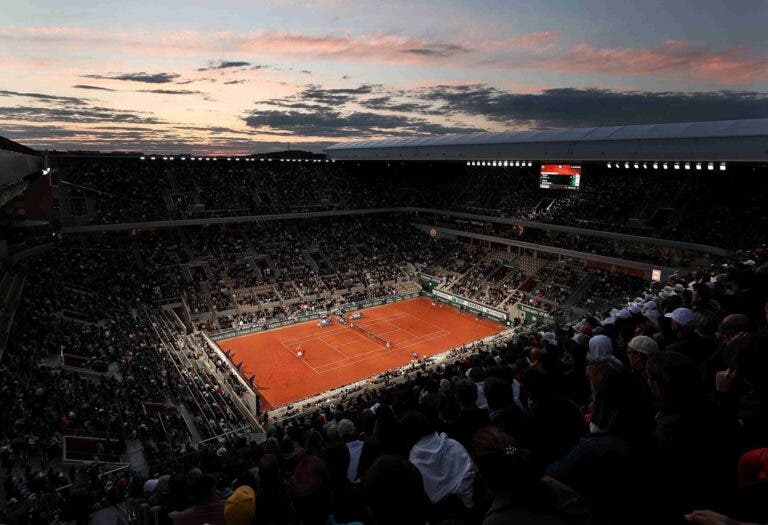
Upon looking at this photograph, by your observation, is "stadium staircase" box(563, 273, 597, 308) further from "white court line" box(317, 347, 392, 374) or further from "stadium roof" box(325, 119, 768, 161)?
"white court line" box(317, 347, 392, 374)

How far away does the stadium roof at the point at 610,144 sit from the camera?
→ 31188 mm

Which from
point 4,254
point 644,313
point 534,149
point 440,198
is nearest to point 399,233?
point 440,198

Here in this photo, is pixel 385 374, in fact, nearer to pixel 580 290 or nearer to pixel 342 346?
pixel 342 346

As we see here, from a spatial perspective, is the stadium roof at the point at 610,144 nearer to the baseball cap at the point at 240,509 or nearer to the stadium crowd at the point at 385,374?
the stadium crowd at the point at 385,374

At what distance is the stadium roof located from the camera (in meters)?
31.2

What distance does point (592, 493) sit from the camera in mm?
3074

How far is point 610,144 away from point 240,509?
1574 inches

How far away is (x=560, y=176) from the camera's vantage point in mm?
47281

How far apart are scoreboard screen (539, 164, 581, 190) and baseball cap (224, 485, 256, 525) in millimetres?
46453

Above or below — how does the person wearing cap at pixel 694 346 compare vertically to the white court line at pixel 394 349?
above

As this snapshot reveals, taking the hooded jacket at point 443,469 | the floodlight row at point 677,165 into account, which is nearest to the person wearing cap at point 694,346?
the hooded jacket at point 443,469

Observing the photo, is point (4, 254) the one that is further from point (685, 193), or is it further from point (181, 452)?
point (685, 193)

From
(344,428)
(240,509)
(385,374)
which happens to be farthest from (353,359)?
Result: (240,509)

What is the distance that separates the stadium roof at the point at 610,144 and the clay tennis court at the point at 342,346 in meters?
15.8
